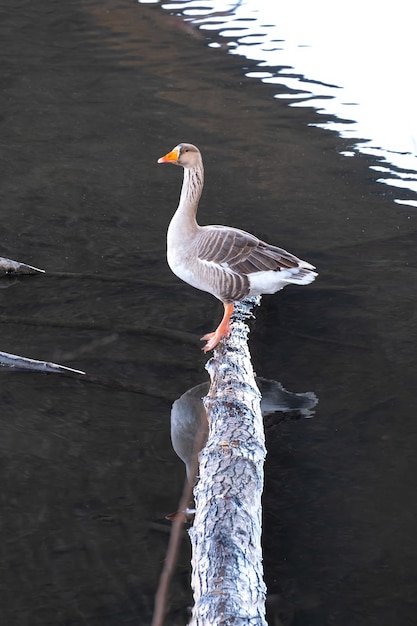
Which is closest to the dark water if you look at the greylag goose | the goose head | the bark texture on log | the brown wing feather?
the bark texture on log

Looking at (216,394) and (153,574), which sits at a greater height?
(216,394)

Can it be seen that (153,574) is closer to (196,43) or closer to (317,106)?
(317,106)

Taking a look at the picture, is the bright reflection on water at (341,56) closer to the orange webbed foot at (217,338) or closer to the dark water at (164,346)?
the dark water at (164,346)

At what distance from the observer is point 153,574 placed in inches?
207

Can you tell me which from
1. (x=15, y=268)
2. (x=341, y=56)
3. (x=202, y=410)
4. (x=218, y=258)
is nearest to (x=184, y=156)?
(x=218, y=258)

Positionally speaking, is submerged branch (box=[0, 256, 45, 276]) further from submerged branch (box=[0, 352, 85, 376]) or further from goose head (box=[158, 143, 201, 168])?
goose head (box=[158, 143, 201, 168])

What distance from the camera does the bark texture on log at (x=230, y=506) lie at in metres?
4.14

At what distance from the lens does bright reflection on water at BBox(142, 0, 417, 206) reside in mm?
13555

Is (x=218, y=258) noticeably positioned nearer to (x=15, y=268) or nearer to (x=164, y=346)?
(x=164, y=346)

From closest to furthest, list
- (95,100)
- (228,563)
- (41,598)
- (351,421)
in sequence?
(228,563), (41,598), (351,421), (95,100)

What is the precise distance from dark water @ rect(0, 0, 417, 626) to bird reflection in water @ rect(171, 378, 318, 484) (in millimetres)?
93

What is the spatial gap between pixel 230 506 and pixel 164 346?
124 inches

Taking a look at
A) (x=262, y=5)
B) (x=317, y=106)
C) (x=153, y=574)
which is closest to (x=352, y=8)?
(x=262, y=5)

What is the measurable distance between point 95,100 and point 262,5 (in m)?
7.47
